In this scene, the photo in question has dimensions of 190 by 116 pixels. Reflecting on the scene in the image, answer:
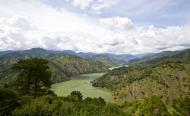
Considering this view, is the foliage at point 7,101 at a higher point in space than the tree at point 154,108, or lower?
higher

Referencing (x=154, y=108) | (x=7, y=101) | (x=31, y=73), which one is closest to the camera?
(x=7, y=101)

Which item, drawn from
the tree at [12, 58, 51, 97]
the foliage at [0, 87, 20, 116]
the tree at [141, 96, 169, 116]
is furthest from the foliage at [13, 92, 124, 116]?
the tree at [141, 96, 169, 116]

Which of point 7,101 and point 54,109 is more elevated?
point 7,101

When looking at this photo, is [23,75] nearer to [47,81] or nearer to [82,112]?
[47,81]

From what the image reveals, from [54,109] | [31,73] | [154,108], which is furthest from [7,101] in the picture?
[154,108]

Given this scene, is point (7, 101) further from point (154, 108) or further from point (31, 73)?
point (154, 108)

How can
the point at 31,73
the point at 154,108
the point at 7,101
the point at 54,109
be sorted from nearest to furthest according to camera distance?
1. the point at 7,101
2. the point at 54,109
3. the point at 31,73
4. the point at 154,108

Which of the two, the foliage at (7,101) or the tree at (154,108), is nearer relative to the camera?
the foliage at (7,101)

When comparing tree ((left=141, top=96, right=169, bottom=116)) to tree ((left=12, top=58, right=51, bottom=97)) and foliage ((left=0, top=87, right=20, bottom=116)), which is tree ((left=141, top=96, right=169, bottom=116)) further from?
foliage ((left=0, top=87, right=20, bottom=116))

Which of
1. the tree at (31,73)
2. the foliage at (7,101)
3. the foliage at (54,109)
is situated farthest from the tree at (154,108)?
the foliage at (7,101)

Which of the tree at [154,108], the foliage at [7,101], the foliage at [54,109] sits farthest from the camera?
the tree at [154,108]

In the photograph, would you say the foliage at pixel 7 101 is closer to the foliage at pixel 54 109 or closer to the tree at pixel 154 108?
the foliage at pixel 54 109
